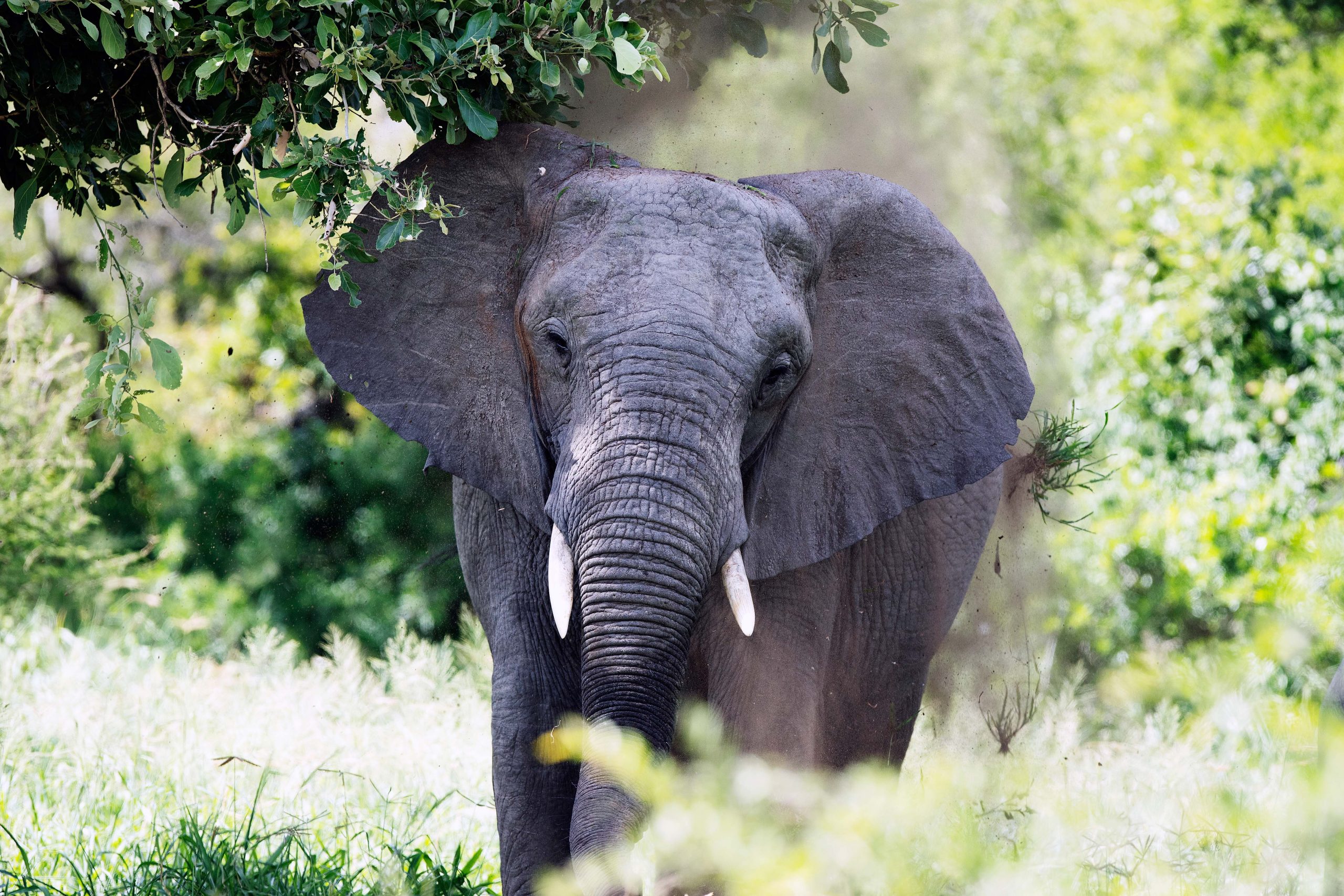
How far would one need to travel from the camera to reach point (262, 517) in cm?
950

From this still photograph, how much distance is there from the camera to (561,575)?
11.3 ft

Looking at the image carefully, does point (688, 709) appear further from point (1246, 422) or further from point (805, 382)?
point (1246, 422)

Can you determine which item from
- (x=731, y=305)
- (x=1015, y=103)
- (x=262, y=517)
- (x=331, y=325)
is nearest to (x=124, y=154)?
(x=331, y=325)

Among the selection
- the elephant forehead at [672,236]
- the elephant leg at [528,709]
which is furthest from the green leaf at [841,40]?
the elephant leg at [528,709]

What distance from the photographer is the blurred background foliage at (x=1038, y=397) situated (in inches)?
289

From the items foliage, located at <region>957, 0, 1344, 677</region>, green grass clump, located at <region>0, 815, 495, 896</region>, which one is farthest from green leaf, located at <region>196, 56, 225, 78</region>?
foliage, located at <region>957, 0, 1344, 677</region>

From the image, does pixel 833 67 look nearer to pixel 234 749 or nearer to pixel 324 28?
pixel 324 28

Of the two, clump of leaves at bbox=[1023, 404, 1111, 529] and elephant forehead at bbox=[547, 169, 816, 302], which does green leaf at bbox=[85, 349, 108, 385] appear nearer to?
elephant forehead at bbox=[547, 169, 816, 302]

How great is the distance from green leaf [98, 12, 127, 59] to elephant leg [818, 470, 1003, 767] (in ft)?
7.83

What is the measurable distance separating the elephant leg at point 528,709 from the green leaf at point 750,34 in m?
1.46

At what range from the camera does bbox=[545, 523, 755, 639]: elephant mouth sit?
341cm

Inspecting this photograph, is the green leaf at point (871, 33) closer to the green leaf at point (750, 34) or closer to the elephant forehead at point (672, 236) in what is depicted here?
the green leaf at point (750, 34)

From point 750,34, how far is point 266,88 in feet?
4.47

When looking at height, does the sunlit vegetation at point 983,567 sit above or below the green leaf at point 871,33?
below
